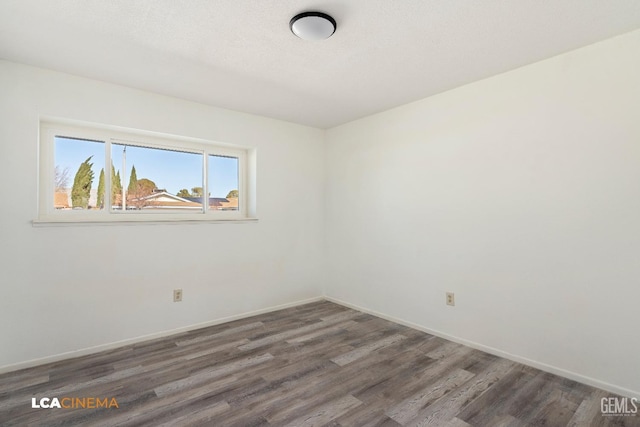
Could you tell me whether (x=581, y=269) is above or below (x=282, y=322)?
above

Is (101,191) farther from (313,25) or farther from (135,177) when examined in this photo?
(313,25)

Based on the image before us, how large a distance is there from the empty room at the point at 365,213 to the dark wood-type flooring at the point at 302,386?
0.7 inches

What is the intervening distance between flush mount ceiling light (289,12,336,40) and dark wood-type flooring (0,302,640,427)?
227 cm

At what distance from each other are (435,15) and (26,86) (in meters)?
2.95

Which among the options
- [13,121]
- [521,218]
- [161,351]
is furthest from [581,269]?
[13,121]

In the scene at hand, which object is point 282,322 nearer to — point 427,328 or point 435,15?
point 427,328

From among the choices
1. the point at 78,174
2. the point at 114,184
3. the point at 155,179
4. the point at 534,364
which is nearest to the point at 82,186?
the point at 78,174

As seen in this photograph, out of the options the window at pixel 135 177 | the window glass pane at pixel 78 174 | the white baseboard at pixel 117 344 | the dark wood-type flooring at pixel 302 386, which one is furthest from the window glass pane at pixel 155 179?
the dark wood-type flooring at pixel 302 386

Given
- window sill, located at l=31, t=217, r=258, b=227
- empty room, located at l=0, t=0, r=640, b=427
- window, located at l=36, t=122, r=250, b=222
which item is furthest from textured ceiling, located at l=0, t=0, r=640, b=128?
window sill, located at l=31, t=217, r=258, b=227

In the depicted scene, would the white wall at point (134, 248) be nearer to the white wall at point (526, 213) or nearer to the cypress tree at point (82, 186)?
the cypress tree at point (82, 186)

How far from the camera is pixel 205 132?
128 inches

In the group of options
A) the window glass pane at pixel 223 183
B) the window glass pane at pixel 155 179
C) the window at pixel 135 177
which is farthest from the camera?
the window glass pane at pixel 223 183

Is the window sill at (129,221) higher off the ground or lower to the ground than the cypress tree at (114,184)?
lower

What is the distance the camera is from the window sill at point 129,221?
2.45 m
